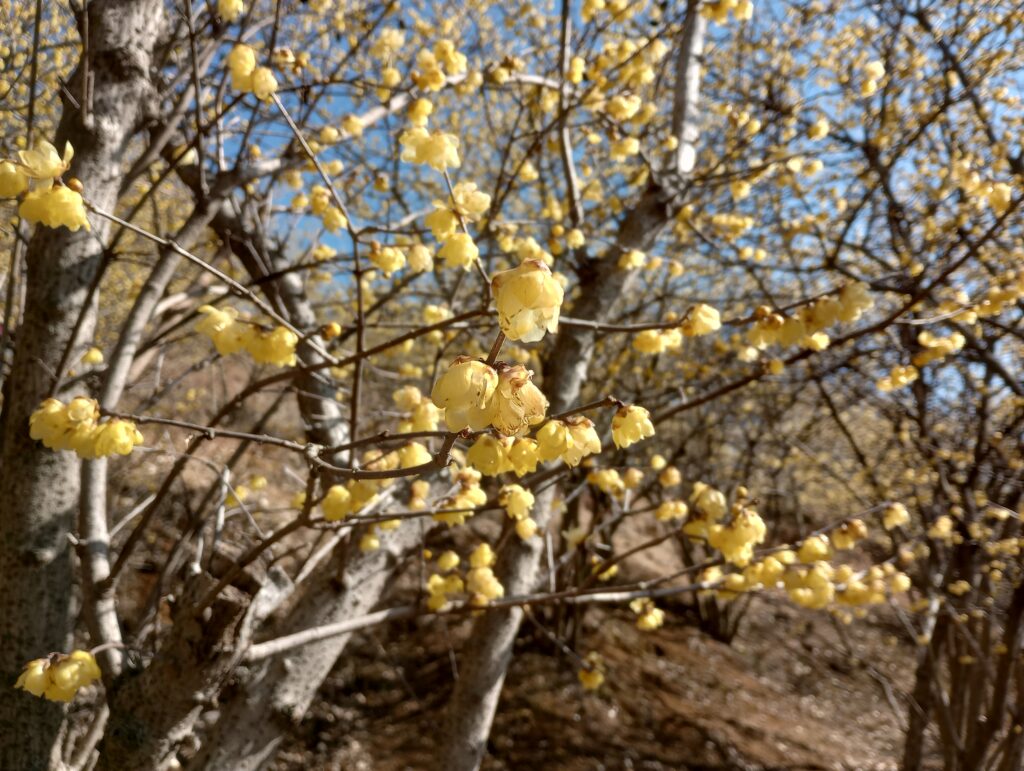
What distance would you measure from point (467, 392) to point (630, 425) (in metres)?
0.58

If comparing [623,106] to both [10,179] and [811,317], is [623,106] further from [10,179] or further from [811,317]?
[10,179]

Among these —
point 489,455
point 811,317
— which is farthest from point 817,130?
point 489,455

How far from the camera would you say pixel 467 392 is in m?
0.78

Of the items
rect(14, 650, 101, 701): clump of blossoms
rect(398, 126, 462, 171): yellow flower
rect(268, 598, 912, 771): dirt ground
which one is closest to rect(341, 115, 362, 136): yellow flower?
rect(398, 126, 462, 171): yellow flower

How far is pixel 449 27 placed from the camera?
445cm

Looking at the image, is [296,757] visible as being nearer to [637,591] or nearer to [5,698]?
[5,698]

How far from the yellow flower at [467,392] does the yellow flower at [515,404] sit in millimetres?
12

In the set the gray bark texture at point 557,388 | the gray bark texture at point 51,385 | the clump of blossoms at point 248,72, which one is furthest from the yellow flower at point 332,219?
the gray bark texture at point 557,388

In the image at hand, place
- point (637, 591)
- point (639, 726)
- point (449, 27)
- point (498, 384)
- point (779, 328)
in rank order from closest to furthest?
point (498, 384) → point (779, 328) → point (637, 591) → point (449, 27) → point (639, 726)

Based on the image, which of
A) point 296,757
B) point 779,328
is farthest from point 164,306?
point 296,757

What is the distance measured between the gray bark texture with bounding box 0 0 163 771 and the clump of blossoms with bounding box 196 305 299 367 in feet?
1.99

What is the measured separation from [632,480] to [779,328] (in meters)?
1.16

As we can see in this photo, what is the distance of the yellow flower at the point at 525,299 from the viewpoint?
0.78m

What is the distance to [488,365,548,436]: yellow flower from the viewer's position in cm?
78
